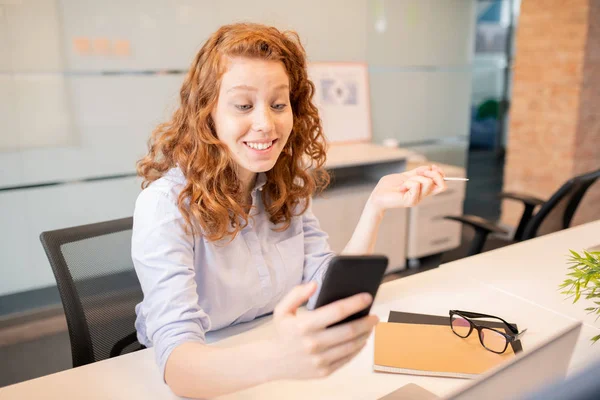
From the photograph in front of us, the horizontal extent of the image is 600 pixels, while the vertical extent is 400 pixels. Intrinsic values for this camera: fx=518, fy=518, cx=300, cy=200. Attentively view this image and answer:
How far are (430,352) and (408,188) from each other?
15.3 inches

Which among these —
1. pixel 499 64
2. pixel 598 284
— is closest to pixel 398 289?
pixel 598 284

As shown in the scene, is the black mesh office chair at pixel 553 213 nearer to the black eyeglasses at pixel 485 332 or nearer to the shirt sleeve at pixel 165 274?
the black eyeglasses at pixel 485 332

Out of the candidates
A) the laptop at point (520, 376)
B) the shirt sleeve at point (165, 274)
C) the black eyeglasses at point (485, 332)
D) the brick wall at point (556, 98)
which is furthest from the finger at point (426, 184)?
the brick wall at point (556, 98)

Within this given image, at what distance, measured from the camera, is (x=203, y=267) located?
121 cm

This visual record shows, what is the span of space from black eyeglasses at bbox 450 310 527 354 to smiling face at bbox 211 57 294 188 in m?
0.57

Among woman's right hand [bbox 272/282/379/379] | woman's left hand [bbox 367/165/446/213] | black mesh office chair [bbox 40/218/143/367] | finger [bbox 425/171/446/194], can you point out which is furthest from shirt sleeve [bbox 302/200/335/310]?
woman's right hand [bbox 272/282/379/379]

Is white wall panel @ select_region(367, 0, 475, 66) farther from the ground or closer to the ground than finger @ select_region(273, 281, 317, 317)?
farther from the ground

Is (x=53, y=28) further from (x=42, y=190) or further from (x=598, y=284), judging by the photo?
(x=598, y=284)

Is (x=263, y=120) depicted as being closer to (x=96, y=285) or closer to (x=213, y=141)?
(x=213, y=141)

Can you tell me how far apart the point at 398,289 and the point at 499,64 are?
13.6ft

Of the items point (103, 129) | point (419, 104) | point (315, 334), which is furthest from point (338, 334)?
point (419, 104)

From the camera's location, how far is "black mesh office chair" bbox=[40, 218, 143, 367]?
4.24 feet

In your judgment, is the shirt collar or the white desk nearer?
the white desk

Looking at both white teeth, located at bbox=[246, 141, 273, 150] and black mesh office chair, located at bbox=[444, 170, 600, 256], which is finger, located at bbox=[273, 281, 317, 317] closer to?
white teeth, located at bbox=[246, 141, 273, 150]
